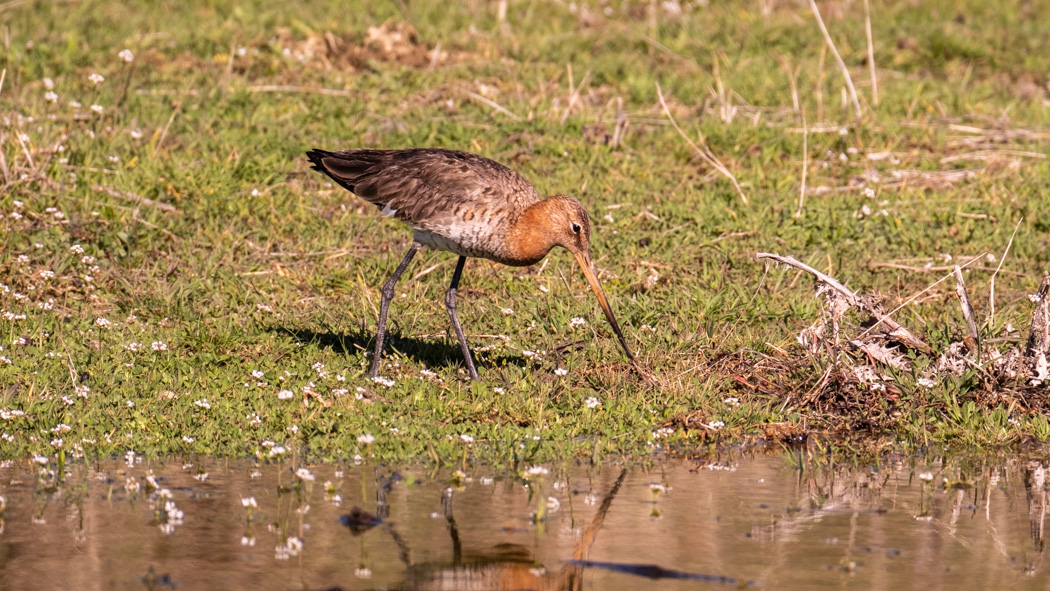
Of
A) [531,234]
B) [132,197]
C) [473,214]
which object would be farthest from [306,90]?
[531,234]

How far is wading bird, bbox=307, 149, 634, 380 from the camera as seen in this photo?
293 inches

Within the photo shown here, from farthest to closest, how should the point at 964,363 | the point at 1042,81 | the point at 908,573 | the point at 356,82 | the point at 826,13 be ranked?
the point at 826,13 < the point at 1042,81 < the point at 356,82 < the point at 964,363 < the point at 908,573

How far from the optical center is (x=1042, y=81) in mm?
12969

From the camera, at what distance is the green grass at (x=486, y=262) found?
6906 mm

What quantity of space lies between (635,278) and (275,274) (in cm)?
242

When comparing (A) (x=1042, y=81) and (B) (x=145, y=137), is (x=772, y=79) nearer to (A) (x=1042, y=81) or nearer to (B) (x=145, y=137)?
(A) (x=1042, y=81)

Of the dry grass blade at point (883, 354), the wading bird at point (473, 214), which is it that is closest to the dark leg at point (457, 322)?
the wading bird at point (473, 214)

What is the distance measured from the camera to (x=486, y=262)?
936cm

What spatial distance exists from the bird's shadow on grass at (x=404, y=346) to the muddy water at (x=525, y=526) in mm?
1734

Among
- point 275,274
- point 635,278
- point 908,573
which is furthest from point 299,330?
point 908,573

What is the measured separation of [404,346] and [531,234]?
119 centimetres

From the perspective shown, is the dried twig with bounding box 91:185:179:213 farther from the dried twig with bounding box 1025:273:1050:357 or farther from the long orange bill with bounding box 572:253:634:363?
the dried twig with bounding box 1025:273:1050:357

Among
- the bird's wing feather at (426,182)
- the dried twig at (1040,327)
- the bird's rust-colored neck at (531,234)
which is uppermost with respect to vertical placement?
the bird's wing feather at (426,182)

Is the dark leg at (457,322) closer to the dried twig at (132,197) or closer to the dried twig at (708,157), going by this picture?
the dried twig at (132,197)
